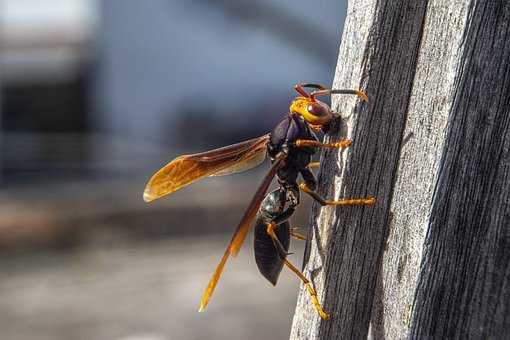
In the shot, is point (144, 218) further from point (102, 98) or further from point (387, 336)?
point (102, 98)

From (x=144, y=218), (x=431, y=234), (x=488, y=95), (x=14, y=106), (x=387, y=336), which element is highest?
(x=488, y=95)

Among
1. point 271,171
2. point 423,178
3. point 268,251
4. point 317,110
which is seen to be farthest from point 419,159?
point 268,251

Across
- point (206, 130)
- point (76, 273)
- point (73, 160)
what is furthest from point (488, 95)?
point (206, 130)

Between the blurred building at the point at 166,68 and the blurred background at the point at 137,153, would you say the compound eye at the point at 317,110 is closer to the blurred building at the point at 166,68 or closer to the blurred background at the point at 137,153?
the blurred background at the point at 137,153

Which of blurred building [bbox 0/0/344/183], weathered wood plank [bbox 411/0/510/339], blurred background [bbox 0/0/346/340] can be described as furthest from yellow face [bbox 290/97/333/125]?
blurred building [bbox 0/0/344/183]

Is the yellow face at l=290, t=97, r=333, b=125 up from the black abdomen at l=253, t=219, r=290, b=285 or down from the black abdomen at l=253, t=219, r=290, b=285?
up

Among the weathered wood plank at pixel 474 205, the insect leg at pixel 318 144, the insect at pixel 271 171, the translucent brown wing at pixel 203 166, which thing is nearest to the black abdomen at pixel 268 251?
the insect at pixel 271 171

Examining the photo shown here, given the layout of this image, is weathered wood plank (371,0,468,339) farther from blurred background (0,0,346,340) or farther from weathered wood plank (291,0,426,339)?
blurred background (0,0,346,340)
